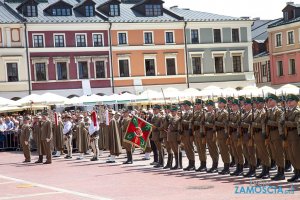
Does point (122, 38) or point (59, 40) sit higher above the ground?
point (122, 38)

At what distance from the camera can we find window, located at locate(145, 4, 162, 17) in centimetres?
5916

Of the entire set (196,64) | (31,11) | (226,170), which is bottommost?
(226,170)

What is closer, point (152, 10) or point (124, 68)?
point (124, 68)

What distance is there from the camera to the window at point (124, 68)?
57.3 meters

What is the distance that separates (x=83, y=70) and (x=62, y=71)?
187 cm

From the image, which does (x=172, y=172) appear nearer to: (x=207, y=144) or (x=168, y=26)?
(x=207, y=144)

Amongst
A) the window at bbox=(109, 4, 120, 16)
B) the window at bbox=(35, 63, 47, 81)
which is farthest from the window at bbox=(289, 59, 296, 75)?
the window at bbox=(35, 63, 47, 81)

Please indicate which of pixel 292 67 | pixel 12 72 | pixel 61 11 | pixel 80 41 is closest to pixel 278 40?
pixel 292 67

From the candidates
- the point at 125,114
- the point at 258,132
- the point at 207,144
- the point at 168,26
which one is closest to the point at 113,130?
the point at 125,114

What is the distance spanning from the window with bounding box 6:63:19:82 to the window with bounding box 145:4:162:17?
521 inches

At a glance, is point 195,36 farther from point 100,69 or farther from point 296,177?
point 296,177

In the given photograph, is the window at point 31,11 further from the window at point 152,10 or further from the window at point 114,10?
the window at point 152,10

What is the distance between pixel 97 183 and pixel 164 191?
2975 mm

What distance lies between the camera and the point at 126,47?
56.9 meters
